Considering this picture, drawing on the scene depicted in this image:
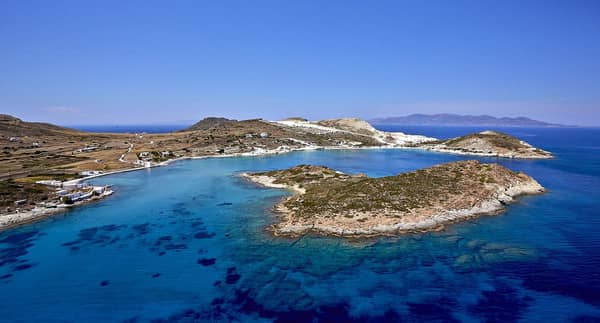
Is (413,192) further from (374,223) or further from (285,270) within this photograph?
(285,270)

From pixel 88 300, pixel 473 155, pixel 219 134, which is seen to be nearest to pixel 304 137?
pixel 219 134

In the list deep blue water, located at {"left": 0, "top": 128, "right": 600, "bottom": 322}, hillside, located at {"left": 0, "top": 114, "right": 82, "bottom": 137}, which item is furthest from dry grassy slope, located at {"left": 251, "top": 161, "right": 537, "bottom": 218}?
hillside, located at {"left": 0, "top": 114, "right": 82, "bottom": 137}

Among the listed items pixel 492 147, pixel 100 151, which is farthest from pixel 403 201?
pixel 100 151

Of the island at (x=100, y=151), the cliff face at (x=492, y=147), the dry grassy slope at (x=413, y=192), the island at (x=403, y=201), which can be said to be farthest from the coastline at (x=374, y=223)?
the cliff face at (x=492, y=147)

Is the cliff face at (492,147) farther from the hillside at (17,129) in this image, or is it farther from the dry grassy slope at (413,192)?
the hillside at (17,129)

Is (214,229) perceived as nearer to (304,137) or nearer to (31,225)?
(31,225)
